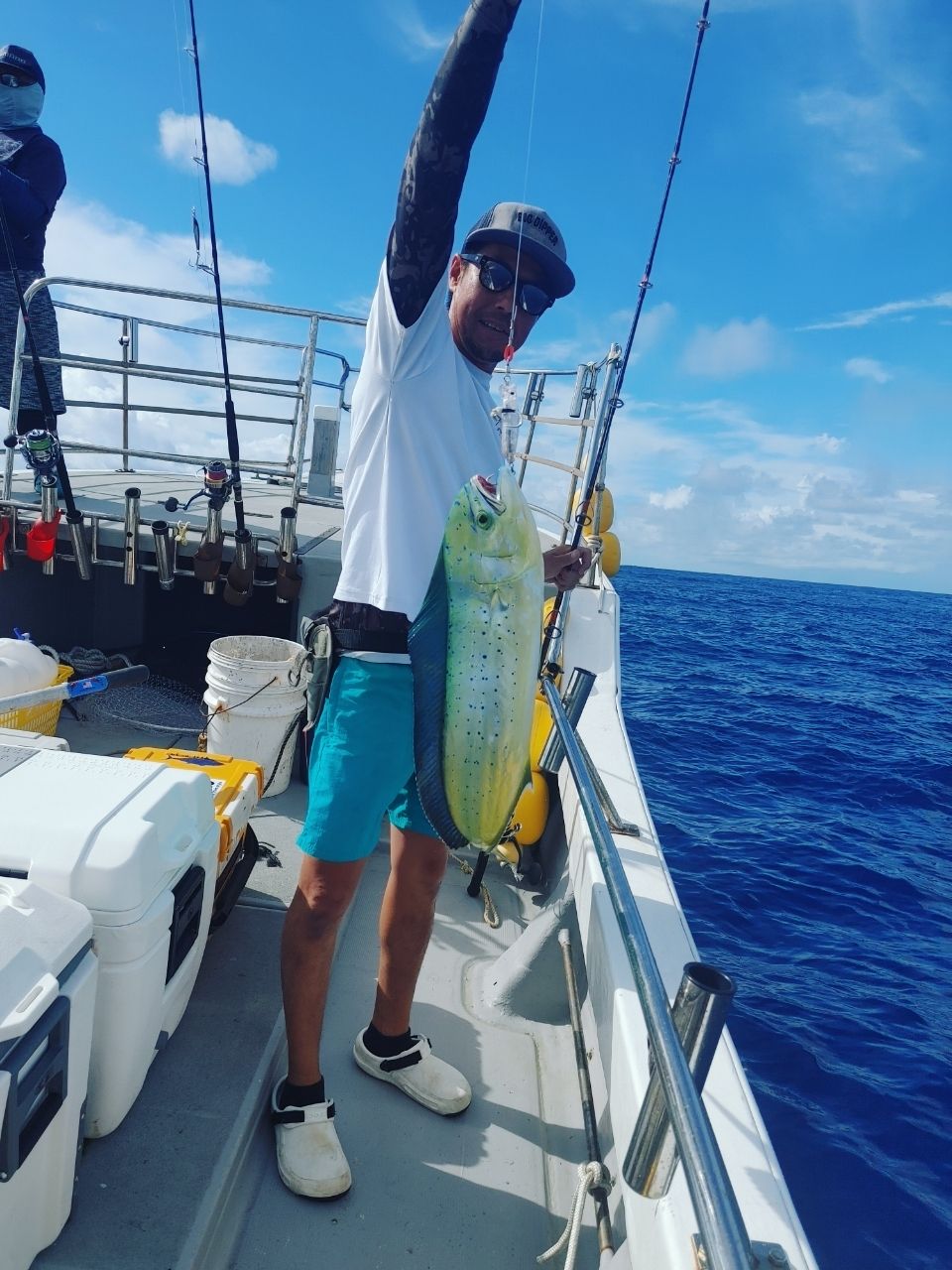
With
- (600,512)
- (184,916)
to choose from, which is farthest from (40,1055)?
(600,512)

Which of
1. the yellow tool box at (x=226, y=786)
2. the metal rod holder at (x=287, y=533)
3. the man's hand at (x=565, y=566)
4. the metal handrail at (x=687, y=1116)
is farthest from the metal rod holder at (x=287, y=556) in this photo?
the metal handrail at (x=687, y=1116)

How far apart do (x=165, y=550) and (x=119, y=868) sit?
2.93 meters

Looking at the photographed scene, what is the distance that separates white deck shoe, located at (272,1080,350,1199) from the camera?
1.87m

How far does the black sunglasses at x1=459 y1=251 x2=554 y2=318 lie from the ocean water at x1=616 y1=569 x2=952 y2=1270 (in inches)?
166

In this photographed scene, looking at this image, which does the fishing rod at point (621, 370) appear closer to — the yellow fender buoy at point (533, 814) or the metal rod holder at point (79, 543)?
the yellow fender buoy at point (533, 814)

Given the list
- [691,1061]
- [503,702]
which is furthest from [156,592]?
[691,1061]

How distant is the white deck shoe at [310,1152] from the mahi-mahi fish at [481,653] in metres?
0.96

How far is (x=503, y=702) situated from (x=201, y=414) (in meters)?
3.83

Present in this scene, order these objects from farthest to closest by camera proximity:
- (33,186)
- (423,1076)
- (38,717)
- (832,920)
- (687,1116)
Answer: (832,920) < (33,186) < (38,717) < (423,1076) < (687,1116)

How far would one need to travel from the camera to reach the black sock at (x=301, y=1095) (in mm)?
1932

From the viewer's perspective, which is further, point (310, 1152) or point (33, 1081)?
point (310, 1152)

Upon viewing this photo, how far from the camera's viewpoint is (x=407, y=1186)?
197cm

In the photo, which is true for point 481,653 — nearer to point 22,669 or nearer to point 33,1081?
point 33,1081

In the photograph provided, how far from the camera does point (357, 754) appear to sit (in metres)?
1.78
